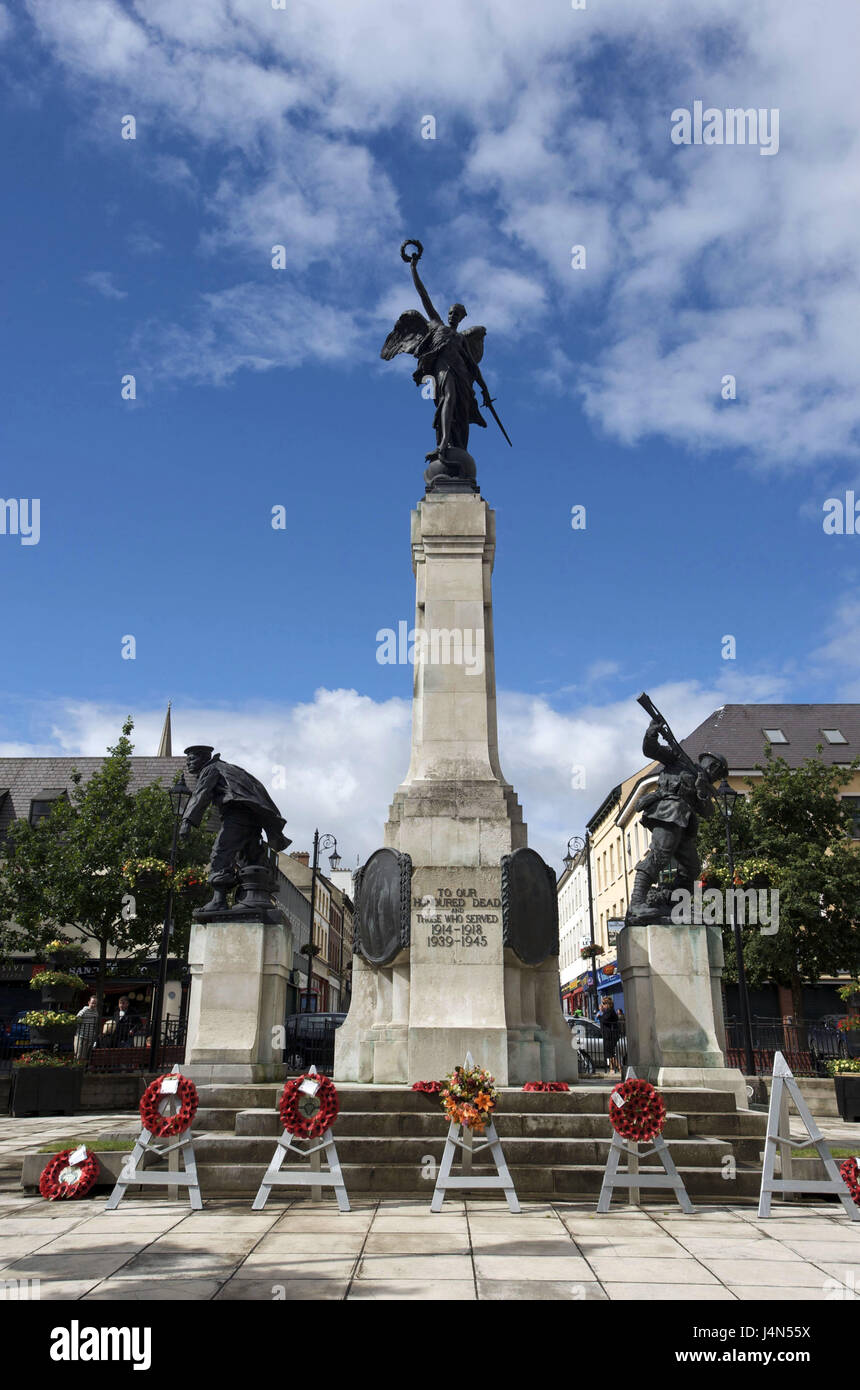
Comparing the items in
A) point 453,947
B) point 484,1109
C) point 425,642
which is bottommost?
point 484,1109

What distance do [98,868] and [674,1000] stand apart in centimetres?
2398

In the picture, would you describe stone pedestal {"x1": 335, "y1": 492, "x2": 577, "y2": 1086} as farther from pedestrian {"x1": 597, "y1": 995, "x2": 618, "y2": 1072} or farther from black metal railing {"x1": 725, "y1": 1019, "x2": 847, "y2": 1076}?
black metal railing {"x1": 725, "y1": 1019, "x2": 847, "y2": 1076}

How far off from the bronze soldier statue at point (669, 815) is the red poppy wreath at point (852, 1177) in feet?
16.0

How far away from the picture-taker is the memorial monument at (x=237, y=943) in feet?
38.5

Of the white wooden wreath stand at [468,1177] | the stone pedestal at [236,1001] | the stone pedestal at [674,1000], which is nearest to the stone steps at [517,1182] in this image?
the white wooden wreath stand at [468,1177]

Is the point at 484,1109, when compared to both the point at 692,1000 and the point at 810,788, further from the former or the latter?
the point at 810,788

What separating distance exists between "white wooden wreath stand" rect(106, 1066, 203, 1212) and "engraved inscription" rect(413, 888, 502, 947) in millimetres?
4242

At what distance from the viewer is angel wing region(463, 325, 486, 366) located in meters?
16.2

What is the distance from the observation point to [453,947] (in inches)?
470

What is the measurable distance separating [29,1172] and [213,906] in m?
4.13

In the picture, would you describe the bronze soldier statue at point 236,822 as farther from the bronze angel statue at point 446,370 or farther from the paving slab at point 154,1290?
the paving slab at point 154,1290

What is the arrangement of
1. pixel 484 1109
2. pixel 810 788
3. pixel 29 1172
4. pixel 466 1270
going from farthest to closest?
1. pixel 810 788
2. pixel 29 1172
3. pixel 484 1109
4. pixel 466 1270

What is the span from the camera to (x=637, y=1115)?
8039 millimetres

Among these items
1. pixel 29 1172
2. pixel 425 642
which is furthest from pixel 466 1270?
pixel 425 642
